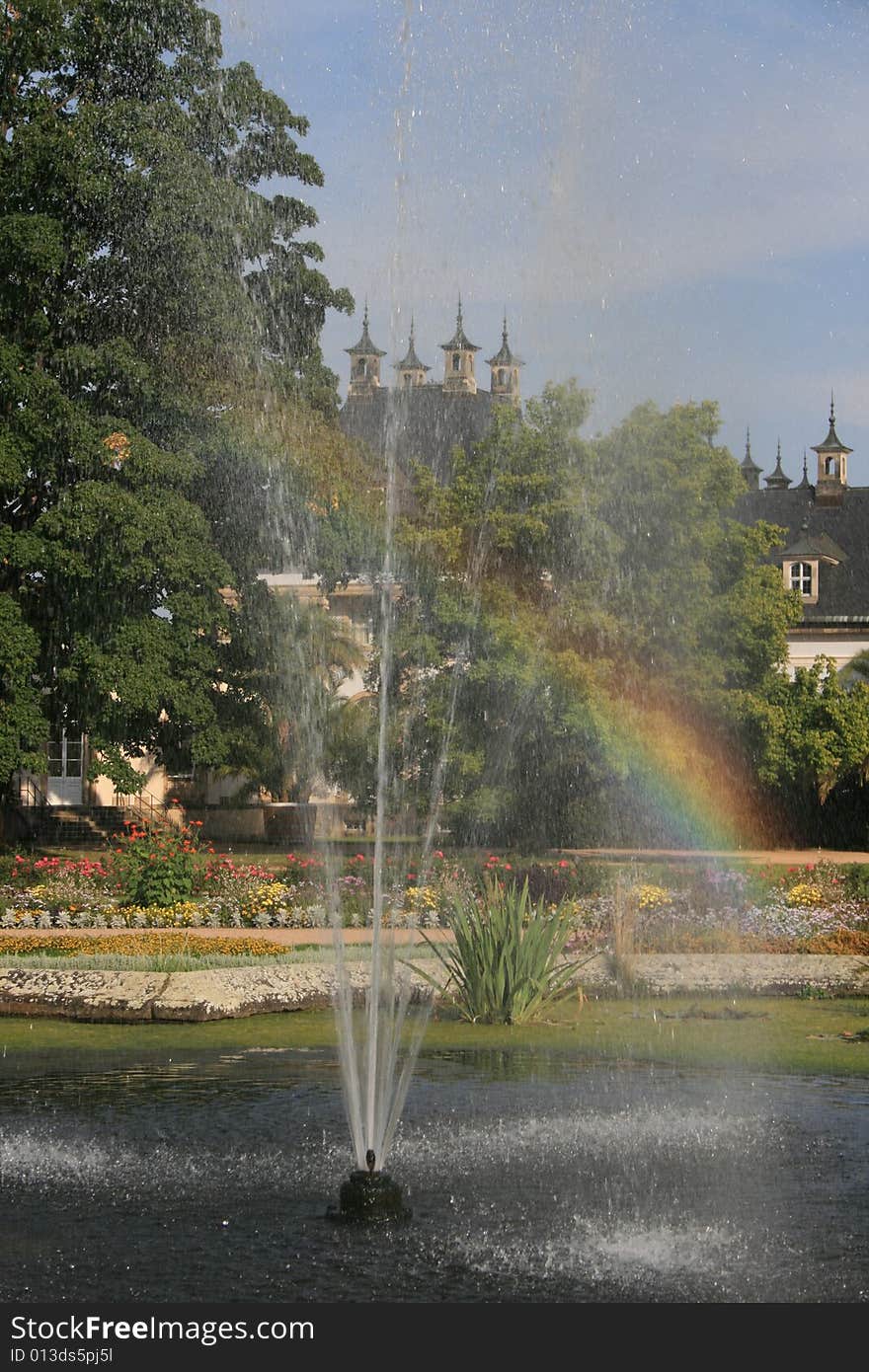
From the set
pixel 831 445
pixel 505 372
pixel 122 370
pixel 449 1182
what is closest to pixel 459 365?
pixel 505 372

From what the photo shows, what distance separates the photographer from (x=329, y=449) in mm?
27641

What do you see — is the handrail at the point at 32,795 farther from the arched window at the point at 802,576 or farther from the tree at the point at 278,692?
the arched window at the point at 802,576

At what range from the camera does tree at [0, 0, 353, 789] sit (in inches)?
956

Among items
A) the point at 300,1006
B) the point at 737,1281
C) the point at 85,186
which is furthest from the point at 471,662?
the point at 737,1281

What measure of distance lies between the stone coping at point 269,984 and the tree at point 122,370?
38.5 ft

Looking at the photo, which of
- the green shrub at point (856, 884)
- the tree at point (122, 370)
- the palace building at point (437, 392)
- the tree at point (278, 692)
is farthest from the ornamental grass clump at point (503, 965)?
the palace building at point (437, 392)

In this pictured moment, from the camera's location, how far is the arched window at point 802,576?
51.8 m

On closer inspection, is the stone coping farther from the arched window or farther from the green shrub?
the arched window

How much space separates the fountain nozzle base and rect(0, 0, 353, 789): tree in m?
17.7

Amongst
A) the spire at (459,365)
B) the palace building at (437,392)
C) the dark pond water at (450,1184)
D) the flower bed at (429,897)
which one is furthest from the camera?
the spire at (459,365)

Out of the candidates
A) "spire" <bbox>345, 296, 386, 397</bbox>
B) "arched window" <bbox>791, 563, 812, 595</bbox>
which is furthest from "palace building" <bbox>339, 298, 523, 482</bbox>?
"arched window" <bbox>791, 563, 812, 595</bbox>

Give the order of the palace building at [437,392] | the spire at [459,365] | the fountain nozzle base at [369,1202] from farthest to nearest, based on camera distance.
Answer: the spire at [459,365]
the palace building at [437,392]
the fountain nozzle base at [369,1202]

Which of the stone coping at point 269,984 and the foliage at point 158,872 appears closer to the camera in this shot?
the stone coping at point 269,984

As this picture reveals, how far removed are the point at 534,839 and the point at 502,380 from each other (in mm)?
69745
